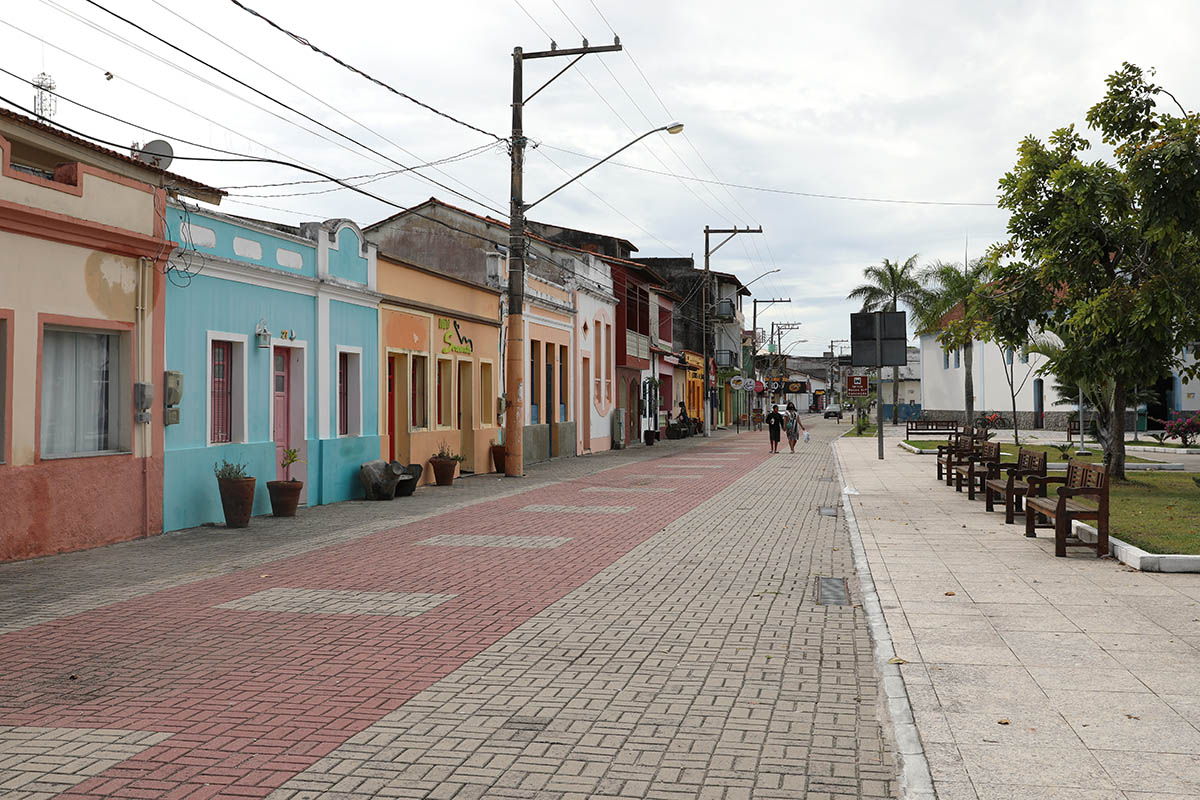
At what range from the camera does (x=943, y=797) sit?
4145 millimetres

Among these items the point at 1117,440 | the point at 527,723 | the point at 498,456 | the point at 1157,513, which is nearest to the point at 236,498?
the point at 527,723

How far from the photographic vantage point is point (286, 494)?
1515cm

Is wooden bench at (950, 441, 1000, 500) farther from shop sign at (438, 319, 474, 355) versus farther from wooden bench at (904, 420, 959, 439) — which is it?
wooden bench at (904, 420, 959, 439)

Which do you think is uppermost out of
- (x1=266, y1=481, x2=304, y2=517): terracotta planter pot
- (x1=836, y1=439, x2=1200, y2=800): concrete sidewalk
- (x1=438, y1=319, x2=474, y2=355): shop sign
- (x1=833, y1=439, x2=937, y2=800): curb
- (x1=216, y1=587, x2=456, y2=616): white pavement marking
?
(x1=438, y1=319, x2=474, y2=355): shop sign

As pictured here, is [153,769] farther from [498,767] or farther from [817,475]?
[817,475]

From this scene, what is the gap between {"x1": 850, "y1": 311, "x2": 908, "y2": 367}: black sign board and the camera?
2386 centimetres

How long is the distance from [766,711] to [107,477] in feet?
30.2

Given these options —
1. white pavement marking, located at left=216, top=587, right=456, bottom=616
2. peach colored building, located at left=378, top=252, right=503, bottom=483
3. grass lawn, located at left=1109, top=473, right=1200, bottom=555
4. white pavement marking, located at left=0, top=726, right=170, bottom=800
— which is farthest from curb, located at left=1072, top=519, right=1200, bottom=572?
peach colored building, located at left=378, top=252, right=503, bottom=483

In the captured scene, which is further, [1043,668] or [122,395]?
[122,395]

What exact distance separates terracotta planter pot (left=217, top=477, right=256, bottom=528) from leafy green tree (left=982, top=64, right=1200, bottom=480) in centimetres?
1227

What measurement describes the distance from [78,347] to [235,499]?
2880 mm

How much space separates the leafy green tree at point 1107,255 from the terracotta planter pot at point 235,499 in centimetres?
1227

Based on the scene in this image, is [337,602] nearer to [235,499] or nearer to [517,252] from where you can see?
[235,499]

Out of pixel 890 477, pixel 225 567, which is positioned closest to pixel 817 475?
pixel 890 477
